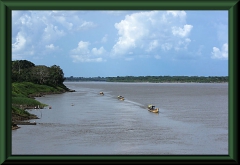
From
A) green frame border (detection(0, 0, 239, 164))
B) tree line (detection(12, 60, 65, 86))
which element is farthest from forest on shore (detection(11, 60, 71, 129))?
green frame border (detection(0, 0, 239, 164))

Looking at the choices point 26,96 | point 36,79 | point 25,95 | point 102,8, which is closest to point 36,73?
point 36,79

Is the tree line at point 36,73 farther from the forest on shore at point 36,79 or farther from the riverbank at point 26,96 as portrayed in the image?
the riverbank at point 26,96

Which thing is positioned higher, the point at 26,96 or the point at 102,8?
the point at 102,8

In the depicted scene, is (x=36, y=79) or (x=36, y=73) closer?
(x=36, y=79)

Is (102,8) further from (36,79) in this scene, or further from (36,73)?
(36,73)

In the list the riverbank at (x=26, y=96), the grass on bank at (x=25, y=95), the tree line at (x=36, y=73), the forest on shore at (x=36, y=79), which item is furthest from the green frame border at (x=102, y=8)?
the tree line at (x=36, y=73)

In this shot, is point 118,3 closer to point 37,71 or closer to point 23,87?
point 23,87

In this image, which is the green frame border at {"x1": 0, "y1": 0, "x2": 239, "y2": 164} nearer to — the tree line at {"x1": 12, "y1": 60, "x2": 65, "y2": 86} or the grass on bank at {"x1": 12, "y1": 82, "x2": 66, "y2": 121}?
the grass on bank at {"x1": 12, "y1": 82, "x2": 66, "y2": 121}
